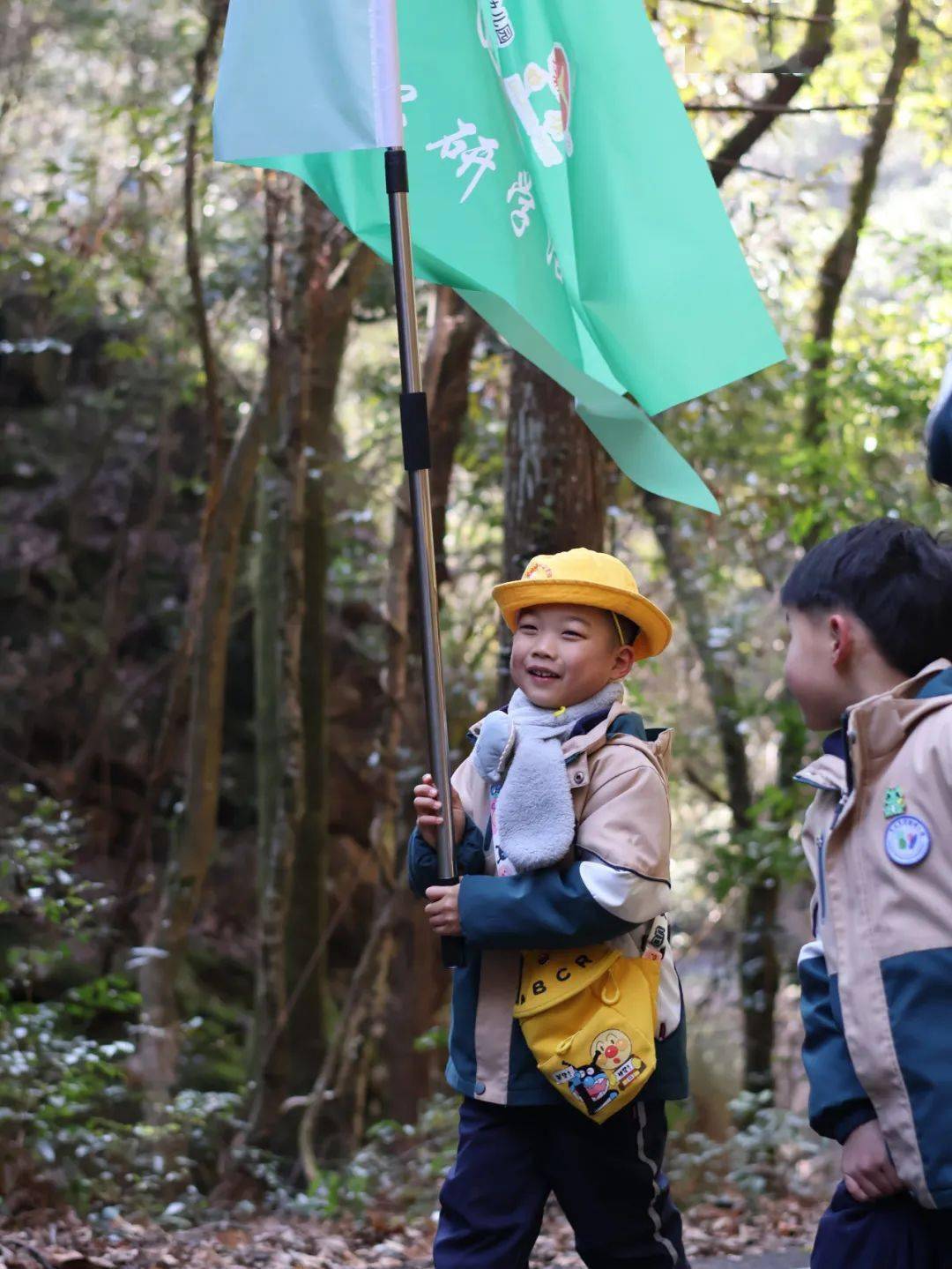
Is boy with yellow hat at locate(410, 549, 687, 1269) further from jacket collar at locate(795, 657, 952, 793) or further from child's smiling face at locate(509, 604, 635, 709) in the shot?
jacket collar at locate(795, 657, 952, 793)

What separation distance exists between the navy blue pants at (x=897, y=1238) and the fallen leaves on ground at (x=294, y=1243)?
268cm

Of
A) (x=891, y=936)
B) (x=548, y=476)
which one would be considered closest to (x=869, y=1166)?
(x=891, y=936)

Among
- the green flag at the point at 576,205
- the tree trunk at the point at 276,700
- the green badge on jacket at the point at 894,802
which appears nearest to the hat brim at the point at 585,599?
the green flag at the point at 576,205

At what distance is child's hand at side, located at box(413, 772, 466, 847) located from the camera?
3.05 metres

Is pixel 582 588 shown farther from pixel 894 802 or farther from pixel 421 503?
pixel 894 802

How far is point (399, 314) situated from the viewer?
3100mm

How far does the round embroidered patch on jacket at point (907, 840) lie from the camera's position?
234cm

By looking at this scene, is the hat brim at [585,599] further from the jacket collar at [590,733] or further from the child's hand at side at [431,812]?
the child's hand at side at [431,812]

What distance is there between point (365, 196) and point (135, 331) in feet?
35.5

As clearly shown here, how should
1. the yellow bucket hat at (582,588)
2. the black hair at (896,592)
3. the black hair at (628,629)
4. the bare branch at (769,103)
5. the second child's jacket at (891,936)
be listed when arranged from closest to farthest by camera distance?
the second child's jacket at (891,936) < the black hair at (896,592) < the yellow bucket hat at (582,588) < the black hair at (628,629) < the bare branch at (769,103)

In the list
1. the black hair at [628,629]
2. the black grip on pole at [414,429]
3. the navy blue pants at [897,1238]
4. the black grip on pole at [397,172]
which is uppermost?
the black grip on pole at [397,172]

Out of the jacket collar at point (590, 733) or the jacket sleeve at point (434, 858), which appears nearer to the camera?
the jacket collar at point (590, 733)

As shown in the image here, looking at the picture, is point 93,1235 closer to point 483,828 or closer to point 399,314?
point 483,828

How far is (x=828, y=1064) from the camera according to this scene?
2434 mm
